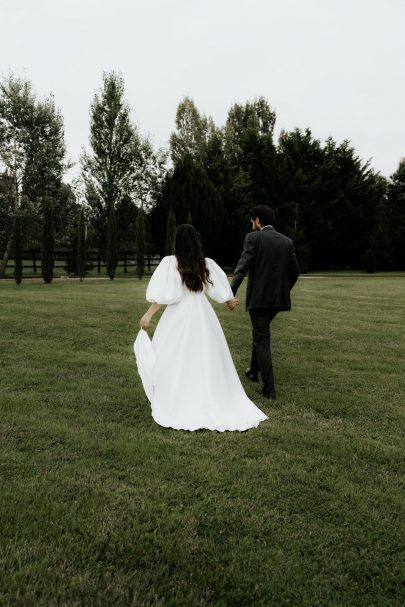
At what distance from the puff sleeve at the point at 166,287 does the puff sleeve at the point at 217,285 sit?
40cm

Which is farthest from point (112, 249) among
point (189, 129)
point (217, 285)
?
point (189, 129)

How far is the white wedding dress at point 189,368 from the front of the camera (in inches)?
188

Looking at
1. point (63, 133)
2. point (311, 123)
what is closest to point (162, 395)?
point (63, 133)

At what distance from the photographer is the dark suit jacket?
5.71m

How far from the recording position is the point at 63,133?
31719 mm

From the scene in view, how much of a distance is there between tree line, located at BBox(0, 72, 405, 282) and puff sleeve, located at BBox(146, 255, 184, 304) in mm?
24575

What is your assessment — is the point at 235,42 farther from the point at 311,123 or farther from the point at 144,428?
the point at 311,123

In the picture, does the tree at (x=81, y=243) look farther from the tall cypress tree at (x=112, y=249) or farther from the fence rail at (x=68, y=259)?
the fence rail at (x=68, y=259)

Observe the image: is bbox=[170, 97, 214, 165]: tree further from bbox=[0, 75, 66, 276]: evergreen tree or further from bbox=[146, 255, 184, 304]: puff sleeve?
bbox=[146, 255, 184, 304]: puff sleeve

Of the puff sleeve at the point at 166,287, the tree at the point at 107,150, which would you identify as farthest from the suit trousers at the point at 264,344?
the tree at the point at 107,150

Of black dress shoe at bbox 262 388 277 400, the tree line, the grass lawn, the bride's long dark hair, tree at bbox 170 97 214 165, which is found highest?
tree at bbox 170 97 214 165

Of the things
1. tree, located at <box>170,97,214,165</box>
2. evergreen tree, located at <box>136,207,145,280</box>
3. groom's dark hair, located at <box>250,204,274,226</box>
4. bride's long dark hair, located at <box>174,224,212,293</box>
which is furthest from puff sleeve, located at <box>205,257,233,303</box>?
tree, located at <box>170,97,214,165</box>

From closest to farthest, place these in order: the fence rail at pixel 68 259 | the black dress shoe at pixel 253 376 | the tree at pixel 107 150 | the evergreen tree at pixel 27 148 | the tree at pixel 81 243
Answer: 1. the black dress shoe at pixel 253 376
2. the tree at pixel 81 243
3. the evergreen tree at pixel 27 148
4. the fence rail at pixel 68 259
5. the tree at pixel 107 150

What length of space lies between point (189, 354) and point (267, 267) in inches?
64.1
